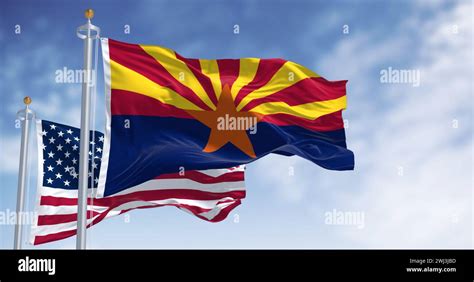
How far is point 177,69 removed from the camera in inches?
458

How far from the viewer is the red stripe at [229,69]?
12.2 m

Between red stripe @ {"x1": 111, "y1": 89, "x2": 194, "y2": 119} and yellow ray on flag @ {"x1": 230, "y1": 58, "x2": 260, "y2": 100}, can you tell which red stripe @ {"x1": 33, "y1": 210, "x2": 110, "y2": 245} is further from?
yellow ray on flag @ {"x1": 230, "y1": 58, "x2": 260, "y2": 100}

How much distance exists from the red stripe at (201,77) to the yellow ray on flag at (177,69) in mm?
60

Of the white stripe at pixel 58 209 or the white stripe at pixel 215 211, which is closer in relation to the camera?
the white stripe at pixel 58 209

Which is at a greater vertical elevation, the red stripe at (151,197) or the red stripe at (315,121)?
the red stripe at (315,121)

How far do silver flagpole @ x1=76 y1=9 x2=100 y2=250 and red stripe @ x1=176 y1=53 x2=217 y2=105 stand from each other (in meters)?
2.33

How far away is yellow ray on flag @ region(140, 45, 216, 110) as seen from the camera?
1150 centimetres

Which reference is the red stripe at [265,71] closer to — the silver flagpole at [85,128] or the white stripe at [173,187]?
the white stripe at [173,187]

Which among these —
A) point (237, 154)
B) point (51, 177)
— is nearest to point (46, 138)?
point (51, 177)

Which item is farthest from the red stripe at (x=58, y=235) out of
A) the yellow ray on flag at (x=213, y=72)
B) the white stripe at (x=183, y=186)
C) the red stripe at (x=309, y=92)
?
the red stripe at (x=309, y=92)

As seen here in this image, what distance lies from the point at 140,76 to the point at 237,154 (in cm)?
246

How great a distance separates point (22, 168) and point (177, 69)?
4586 mm

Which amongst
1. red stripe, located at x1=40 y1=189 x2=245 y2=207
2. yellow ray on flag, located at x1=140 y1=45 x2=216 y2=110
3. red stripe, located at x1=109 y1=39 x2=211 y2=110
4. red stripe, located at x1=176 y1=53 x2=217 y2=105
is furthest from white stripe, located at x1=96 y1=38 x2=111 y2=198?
red stripe, located at x1=40 y1=189 x2=245 y2=207
